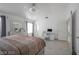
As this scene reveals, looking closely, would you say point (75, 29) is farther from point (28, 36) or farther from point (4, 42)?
point (4, 42)

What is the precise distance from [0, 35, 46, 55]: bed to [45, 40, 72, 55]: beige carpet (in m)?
0.09

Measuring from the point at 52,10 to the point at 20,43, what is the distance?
0.77 metres

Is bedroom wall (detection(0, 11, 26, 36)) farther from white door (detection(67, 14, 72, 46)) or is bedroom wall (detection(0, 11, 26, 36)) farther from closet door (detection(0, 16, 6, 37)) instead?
white door (detection(67, 14, 72, 46))

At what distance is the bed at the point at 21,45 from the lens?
1.38 m

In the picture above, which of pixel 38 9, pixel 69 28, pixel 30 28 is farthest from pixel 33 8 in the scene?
pixel 69 28

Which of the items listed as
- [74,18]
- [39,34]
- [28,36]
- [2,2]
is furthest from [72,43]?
[2,2]

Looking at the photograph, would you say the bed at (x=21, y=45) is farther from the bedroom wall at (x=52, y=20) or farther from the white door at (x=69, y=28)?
the white door at (x=69, y=28)

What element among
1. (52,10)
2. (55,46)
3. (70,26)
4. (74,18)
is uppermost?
(52,10)

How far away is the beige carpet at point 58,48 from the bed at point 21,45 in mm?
92

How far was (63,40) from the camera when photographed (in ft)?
5.32

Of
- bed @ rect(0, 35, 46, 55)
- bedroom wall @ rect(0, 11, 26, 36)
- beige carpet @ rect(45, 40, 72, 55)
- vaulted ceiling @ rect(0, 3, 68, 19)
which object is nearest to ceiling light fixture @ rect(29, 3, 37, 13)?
vaulted ceiling @ rect(0, 3, 68, 19)

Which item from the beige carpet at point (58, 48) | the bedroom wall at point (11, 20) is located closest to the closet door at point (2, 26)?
the bedroom wall at point (11, 20)

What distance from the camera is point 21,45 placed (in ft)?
4.68
